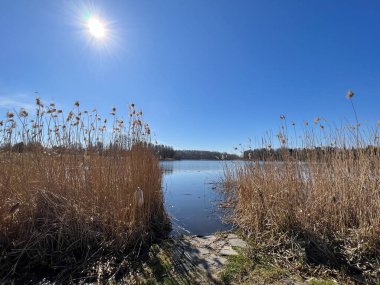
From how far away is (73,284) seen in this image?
2.37 metres

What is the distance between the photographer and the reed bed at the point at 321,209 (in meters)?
2.63

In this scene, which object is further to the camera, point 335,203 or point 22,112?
point 22,112

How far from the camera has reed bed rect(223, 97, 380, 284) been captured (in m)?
2.63

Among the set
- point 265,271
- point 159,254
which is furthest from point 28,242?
point 265,271

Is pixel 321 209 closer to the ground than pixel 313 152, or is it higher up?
closer to the ground

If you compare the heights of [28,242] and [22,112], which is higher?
[22,112]

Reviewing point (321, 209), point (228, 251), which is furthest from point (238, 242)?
point (321, 209)

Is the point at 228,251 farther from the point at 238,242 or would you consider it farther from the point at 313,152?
the point at 313,152

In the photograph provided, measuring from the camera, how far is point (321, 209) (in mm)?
3141

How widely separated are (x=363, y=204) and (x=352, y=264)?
2.54ft

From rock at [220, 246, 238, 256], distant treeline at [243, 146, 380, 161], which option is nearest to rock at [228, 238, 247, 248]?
rock at [220, 246, 238, 256]

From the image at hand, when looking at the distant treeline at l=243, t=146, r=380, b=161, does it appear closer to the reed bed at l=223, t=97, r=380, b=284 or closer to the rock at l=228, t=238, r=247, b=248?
the reed bed at l=223, t=97, r=380, b=284

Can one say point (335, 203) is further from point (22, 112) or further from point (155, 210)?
point (22, 112)

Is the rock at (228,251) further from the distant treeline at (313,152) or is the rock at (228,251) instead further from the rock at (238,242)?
the distant treeline at (313,152)
